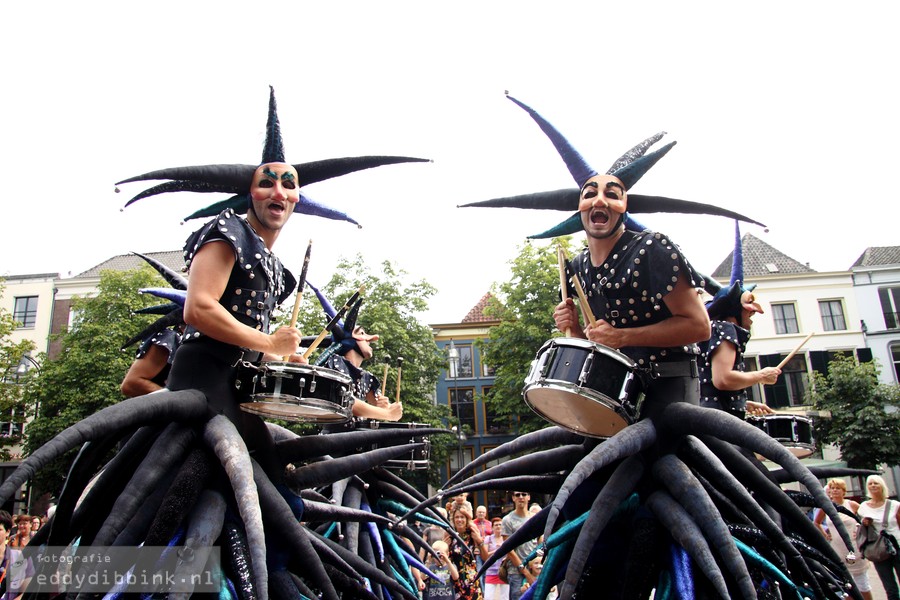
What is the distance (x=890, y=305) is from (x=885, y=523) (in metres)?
34.7

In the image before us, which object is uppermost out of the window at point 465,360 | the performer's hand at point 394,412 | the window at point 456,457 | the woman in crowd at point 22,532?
the window at point 465,360

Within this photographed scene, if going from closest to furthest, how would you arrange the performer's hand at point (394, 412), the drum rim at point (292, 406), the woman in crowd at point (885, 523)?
the drum rim at point (292, 406) → the performer's hand at point (394, 412) → the woman in crowd at point (885, 523)

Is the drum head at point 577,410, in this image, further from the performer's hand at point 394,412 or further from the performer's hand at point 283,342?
the performer's hand at point 394,412

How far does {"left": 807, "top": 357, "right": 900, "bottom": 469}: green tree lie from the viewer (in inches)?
1165

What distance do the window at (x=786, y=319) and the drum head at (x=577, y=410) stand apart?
38.1 metres

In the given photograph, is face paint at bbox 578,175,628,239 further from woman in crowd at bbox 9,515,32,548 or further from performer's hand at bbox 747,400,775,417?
woman in crowd at bbox 9,515,32,548

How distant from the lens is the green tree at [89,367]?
2630cm

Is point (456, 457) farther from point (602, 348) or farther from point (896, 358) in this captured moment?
point (602, 348)

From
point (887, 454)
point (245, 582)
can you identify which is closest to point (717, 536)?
point (245, 582)

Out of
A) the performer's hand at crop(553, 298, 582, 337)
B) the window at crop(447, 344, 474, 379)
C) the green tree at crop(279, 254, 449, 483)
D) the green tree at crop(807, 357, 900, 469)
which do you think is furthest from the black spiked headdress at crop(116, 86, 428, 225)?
the window at crop(447, 344, 474, 379)

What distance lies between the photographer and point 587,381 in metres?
3.35

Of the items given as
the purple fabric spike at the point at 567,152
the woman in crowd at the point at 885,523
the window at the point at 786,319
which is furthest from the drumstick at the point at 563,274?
the window at the point at 786,319

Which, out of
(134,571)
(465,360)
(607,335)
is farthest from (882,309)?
(134,571)

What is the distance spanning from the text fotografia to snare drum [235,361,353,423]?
729 millimetres
